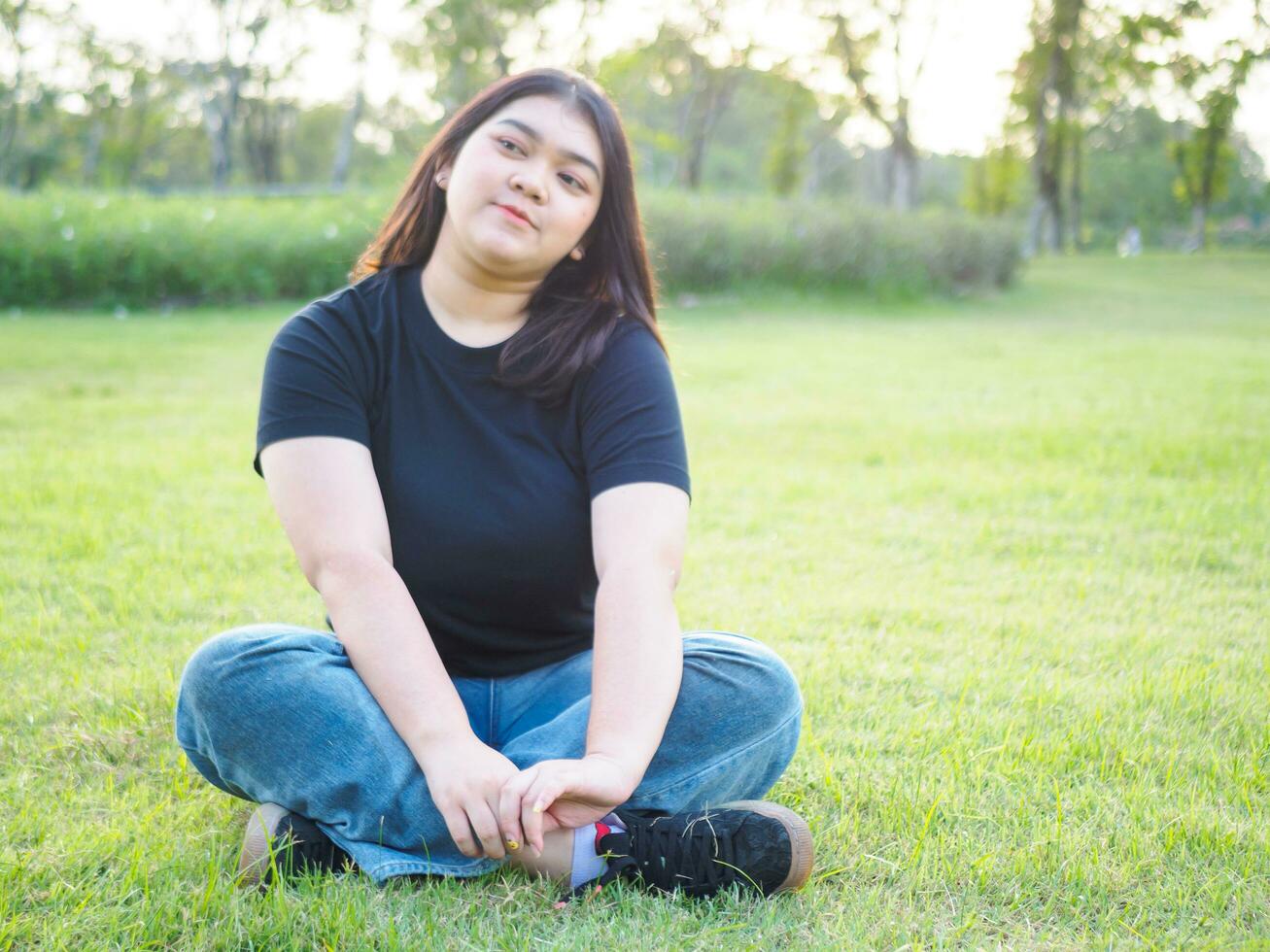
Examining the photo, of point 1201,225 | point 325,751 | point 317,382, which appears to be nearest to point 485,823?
point 325,751

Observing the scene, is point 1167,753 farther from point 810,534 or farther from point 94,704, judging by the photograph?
point 94,704

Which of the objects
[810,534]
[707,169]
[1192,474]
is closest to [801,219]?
[1192,474]

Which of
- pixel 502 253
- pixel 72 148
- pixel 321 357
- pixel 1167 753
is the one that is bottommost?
pixel 1167 753

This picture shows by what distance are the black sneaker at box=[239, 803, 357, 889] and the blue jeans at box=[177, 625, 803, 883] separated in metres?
0.02

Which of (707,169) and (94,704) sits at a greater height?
(707,169)

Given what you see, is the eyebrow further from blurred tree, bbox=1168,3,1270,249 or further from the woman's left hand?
blurred tree, bbox=1168,3,1270,249

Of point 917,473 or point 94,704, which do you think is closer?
point 94,704

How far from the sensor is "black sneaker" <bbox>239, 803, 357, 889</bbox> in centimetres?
174

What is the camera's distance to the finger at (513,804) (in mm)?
1624

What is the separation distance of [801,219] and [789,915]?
13.2 meters

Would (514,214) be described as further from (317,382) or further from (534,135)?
(317,382)

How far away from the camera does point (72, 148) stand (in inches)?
1273

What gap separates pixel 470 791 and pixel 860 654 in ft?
4.94

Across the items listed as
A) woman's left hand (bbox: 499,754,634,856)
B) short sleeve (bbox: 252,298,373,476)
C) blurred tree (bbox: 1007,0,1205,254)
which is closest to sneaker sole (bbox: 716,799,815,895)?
woman's left hand (bbox: 499,754,634,856)
